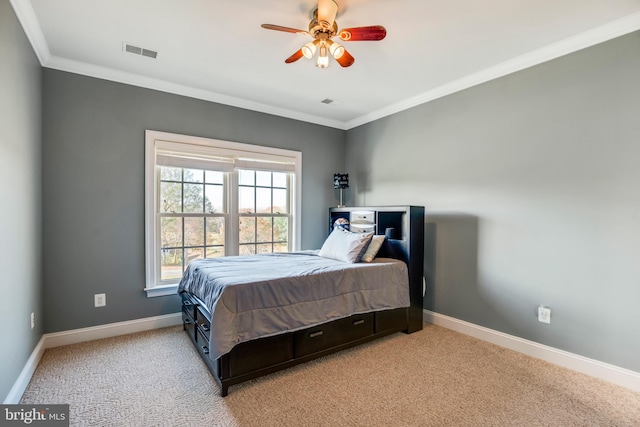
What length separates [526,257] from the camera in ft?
8.92

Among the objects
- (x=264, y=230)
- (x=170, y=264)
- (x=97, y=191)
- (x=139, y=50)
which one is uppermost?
(x=139, y=50)

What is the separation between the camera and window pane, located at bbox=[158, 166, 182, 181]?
3.32 meters

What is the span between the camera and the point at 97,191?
2.96 m

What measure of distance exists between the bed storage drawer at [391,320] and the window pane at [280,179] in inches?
87.1

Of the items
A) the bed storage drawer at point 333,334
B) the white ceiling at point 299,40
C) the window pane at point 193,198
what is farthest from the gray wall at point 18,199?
the bed storage drawer at point 333,334

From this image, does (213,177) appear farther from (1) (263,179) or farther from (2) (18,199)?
(2) (18,199)

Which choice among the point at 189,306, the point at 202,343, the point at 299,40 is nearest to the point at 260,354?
the point at 202,343

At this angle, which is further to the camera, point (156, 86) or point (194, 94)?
point (194, 94)

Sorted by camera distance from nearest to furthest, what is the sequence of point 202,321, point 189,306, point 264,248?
point 202,321
point 189,306
point 264,248

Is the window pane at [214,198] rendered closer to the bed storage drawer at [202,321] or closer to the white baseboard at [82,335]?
the white baseboard at [82,335]

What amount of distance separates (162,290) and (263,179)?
1786 mm

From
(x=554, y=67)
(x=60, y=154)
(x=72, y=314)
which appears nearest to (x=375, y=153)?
(x=554, y=67)

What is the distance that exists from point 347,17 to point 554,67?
185 centimetres

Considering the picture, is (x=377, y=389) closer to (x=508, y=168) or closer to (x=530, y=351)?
(x=530, y=351)
